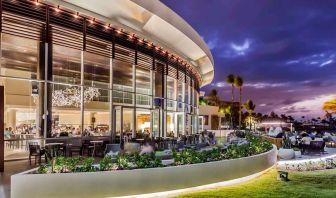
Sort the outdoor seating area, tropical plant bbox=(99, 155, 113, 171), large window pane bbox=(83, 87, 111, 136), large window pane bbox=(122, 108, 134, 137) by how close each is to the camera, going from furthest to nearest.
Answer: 1. large window pane bbox=(122, 108, 134, 137)
2. large window pane bbox=(83, 87, 111, 136)
3. the outdoor seating area
4. tropical plant bbox=(99, 155, 113, 171)

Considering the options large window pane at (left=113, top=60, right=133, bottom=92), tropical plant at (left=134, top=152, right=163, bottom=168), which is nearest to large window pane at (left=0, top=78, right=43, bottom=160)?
large window pane at (left=113, top=60, right=133, bottom=92)

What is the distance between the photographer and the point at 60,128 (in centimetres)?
1443

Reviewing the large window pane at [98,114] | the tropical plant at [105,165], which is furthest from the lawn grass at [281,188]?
the large window pane at [98,114]

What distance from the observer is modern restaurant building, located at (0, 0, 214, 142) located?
13.6m

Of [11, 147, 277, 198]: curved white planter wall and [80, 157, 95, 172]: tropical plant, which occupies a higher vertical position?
[80, 157, 95, 172]: tropical plant

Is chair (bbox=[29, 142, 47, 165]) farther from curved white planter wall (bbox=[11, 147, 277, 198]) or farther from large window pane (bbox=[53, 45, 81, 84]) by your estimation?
curved white planter wall (bbox=[11, 147, 277, 198])

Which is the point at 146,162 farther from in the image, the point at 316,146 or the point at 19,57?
the point at 316,146

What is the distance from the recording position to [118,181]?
26.4 ft

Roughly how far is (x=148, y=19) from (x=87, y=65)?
4367mm

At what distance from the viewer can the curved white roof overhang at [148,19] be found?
15.3 m

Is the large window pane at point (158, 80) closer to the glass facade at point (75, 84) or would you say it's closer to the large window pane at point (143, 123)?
the glass facade at point (75, 84)

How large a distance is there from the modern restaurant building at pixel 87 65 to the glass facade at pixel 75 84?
0.04 metres

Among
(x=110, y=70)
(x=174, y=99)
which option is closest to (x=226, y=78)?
(x=174, y=99)

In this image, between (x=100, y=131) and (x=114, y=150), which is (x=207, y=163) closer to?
(x=114, y=150)
